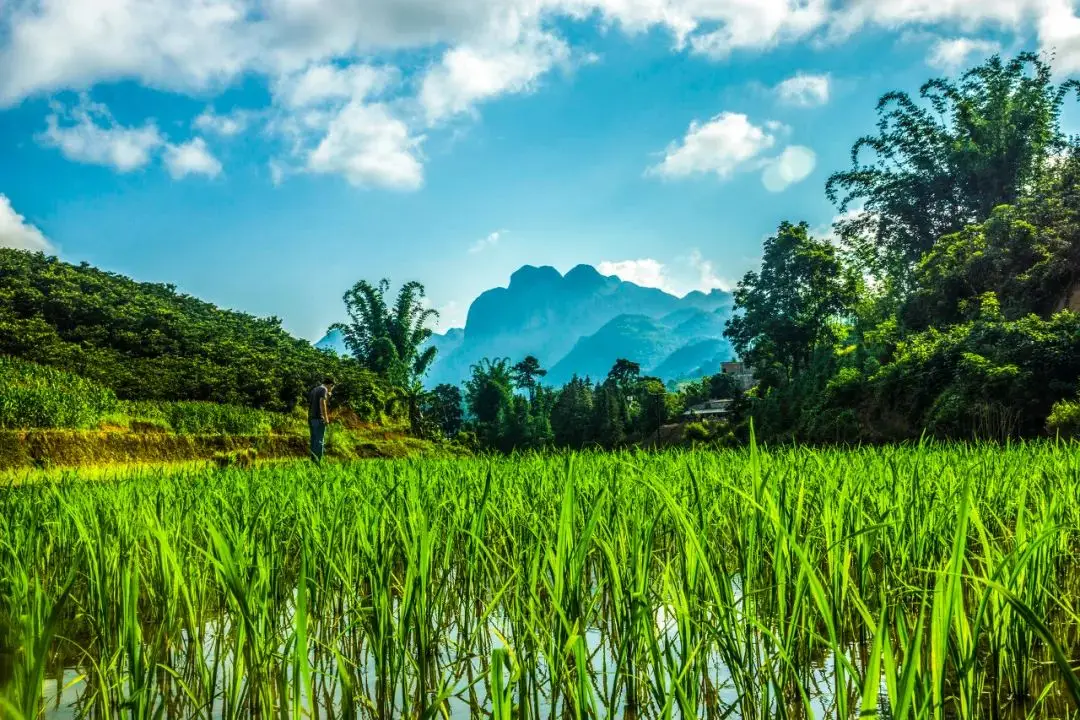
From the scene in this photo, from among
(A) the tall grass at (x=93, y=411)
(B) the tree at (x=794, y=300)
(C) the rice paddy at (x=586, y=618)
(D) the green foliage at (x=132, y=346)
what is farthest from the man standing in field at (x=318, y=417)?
(B) the tree at (x=794, y=300)

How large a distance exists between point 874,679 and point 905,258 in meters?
30.6

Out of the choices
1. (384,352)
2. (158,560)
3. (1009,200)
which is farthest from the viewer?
(384,352)

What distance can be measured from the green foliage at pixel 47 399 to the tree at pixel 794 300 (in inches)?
882

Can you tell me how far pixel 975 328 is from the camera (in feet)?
39.8

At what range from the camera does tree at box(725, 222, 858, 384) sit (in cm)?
2866

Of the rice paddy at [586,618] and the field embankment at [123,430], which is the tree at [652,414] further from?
the rice paddy at [586,618]

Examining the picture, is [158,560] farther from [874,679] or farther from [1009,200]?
[1009,200]

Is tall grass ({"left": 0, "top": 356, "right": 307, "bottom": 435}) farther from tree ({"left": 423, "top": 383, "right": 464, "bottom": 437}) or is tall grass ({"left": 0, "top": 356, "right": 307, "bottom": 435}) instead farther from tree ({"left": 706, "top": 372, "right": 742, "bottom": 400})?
tree ({"left": 706, "top": 372, "right": 742, "bottom": 400})

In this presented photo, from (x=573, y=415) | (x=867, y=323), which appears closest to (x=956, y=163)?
(x=867, y=323)

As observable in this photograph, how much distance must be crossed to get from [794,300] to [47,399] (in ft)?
86.7

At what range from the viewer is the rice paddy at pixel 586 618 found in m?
1.21

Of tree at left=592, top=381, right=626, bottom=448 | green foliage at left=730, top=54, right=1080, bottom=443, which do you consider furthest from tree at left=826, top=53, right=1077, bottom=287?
tree at left=592, top=381, right=626, bottom=448

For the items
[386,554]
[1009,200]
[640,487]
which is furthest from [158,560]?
[1009,200]

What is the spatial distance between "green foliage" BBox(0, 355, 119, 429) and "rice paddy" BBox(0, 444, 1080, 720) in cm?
1000
